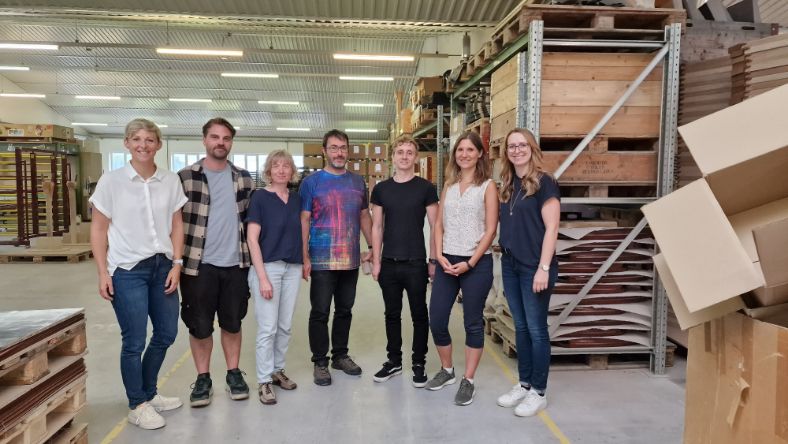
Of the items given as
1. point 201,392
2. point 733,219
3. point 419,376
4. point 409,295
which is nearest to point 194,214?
point 201,392

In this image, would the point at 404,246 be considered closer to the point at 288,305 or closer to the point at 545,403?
the point at 288,305

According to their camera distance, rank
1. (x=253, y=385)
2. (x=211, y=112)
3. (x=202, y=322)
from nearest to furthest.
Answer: (x=202, y=322) → (x=253, y=385) → (x=211, y=112)

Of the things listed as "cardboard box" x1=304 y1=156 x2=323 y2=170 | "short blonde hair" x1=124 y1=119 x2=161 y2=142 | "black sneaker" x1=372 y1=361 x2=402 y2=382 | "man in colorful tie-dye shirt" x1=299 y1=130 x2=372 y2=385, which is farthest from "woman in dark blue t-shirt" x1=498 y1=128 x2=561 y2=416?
"cardboard box" x1=304 y1=156 x2=323 y2=170

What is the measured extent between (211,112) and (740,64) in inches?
997

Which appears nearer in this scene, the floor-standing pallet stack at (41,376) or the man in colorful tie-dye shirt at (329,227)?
the floor-standing pallet stack at (41,376)

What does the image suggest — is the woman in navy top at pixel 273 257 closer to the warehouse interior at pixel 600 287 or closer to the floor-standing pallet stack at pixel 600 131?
the warehouse interior at pixel 600 287

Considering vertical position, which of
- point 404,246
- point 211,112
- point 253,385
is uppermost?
point 211,112

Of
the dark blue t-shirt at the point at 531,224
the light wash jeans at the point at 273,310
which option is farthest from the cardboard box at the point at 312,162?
the dark blue t-shirt at the point at 531,224

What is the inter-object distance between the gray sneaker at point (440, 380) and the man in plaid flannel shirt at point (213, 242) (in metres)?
1.50

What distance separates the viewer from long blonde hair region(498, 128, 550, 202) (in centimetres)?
332

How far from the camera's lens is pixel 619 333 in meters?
4.43

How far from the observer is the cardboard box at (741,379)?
1.35 meters

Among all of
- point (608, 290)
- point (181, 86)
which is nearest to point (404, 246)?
point (608, 290)

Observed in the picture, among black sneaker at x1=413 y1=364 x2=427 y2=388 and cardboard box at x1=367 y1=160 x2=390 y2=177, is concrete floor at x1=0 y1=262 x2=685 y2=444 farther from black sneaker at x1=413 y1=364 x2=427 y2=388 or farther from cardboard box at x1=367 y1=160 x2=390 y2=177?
cardboard box at x1=367 y1=160 x2=390 y2=177
